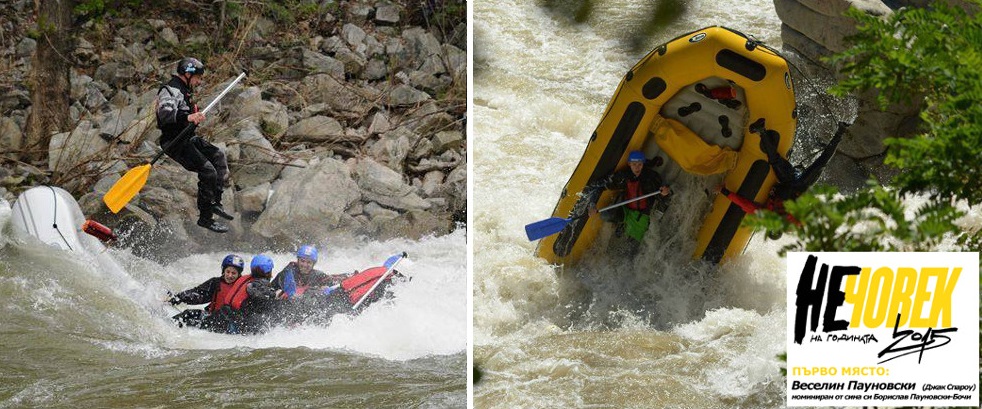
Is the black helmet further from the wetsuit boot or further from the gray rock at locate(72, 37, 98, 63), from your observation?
the gray rock at locate(72, 37, 98, 63)

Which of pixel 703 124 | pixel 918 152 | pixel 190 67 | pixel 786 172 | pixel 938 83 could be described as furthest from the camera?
pixel 190 67

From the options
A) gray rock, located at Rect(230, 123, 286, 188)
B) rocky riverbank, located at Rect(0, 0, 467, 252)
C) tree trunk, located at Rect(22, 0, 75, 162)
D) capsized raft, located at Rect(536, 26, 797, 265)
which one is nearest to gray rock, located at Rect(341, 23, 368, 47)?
rocky riverbank, located at Rect(0, 0, 467, 252)

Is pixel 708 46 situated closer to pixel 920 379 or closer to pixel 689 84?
pixel 689 84

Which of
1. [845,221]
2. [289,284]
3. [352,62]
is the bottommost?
[289,284]

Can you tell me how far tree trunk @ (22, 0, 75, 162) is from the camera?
18.3 ft

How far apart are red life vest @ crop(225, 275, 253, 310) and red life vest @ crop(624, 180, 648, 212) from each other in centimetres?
156

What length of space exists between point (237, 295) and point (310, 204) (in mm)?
752

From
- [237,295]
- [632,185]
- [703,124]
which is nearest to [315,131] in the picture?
[237,295]

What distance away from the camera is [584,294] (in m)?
4.59

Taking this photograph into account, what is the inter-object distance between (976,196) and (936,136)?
0.78 feet

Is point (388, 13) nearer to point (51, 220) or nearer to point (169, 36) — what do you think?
point (169, 36)

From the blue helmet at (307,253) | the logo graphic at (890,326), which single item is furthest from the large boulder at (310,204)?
the logo graphic at (890,326)

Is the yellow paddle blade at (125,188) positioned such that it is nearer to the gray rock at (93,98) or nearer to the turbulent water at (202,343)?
the turbulent water at (202,343)

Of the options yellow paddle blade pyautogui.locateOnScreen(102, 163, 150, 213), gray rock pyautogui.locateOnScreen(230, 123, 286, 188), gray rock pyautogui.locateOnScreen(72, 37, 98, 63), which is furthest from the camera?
gray rock pyautogui.locateOnScreen(72, 37, 98, 63)
